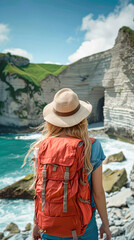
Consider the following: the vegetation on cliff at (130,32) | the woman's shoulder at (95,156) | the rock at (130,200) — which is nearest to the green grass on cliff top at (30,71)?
the vegetation on cliff at (130,32)

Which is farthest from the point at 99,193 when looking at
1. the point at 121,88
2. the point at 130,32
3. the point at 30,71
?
the point at 30,71

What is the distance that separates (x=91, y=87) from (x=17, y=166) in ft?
51.4

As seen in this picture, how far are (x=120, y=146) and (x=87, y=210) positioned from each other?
1586 cm

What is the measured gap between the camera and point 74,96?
1.93 metres

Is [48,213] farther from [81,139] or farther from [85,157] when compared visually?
[81,139]

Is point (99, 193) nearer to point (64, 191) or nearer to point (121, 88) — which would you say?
point (64, 191)

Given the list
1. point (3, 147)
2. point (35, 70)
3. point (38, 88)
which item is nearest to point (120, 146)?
point (3, 147)

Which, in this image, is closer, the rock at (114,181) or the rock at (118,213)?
the rock at (118,213)

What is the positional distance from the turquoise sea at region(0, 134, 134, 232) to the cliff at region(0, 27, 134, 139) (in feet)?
7.75

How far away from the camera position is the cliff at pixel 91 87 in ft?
56.8

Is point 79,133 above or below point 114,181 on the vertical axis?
above

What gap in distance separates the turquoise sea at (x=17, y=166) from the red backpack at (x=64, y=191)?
163cm

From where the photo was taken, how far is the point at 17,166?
1245cm

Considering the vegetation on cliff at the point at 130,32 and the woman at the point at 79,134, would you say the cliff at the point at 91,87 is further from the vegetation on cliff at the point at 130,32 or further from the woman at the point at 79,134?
the woman at the point at 79,134
